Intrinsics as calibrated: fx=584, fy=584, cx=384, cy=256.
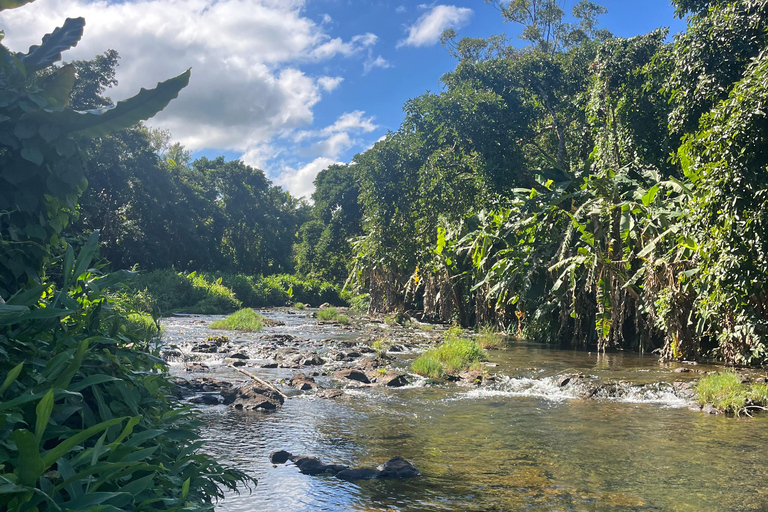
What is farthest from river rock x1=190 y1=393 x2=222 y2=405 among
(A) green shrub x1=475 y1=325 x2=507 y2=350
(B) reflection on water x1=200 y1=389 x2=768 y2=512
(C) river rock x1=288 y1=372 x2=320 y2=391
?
(A) green shrub x1=475 y1=325 x2=507 y2=350

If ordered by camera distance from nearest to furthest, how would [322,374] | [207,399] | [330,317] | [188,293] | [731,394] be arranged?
[731,394] → [207,399] → [322,374] → [330,317] → [188,293]

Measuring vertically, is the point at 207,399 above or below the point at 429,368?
below

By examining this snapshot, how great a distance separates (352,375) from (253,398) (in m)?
2.77

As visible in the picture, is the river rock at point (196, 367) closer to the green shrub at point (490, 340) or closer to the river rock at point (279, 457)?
the river rock at point (279, 457)

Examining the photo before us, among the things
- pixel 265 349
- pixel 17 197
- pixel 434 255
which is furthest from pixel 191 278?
pixel 17 197

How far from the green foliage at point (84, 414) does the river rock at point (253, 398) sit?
5.64 meters

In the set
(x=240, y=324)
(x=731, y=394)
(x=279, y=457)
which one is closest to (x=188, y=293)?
(x=240, y=324)

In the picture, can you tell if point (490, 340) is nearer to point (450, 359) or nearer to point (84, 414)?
point (450, 359)

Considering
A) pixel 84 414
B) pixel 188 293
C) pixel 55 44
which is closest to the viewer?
pixel 84 414

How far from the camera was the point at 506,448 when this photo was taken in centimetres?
689

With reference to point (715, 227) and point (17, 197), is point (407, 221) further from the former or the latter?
point (17, 197)

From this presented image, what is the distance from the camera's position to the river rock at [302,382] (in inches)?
412

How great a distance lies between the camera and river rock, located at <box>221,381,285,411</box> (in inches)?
348

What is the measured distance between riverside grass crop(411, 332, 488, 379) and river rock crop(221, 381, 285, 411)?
11.5 feet
